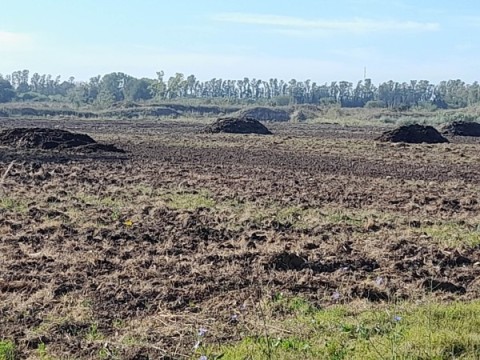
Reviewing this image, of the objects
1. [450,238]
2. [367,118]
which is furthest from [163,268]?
[367,118]

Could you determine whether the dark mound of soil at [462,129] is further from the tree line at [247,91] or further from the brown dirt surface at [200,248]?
the tree line at [247,91]

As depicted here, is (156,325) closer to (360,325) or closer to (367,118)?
(360,325)

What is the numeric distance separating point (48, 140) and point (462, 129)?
31274 millimetres

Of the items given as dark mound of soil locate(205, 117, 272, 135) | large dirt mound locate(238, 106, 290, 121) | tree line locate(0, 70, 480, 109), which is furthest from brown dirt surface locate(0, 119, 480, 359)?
tree line locate(0, 70, 480, 109)

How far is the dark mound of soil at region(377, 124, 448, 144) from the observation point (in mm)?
38125

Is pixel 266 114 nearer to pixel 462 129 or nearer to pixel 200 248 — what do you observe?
pixel 462 129

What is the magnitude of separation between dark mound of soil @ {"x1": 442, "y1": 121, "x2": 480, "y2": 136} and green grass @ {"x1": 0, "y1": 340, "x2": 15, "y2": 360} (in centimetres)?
4602

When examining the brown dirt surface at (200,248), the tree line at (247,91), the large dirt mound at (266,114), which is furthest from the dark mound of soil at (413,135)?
the tree line at (247,91)

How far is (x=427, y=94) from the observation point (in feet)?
547

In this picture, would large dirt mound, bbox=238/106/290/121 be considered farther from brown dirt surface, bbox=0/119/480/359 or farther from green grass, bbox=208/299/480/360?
green grass, bbox=208/299/480/360

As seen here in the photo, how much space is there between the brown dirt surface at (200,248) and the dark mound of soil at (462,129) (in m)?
28.1

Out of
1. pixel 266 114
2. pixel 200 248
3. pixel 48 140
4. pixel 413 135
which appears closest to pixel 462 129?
pixel 413 135

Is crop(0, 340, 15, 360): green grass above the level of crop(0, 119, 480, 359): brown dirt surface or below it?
above

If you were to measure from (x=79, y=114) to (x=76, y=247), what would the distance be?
7974 centimetres
